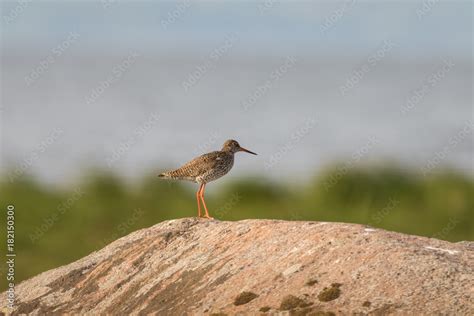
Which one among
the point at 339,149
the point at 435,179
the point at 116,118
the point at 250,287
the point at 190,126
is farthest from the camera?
the point at 116,118

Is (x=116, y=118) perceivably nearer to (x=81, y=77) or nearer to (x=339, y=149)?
(x=339, y=149)

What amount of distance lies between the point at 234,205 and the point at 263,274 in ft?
47.2

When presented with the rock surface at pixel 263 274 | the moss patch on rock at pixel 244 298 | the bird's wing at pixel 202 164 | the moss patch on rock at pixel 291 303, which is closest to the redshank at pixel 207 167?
the bird's wing at pixel 202 164

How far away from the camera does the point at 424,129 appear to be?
63219mm

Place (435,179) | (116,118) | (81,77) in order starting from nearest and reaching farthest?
(435,179) → (116,118) → (81,77)

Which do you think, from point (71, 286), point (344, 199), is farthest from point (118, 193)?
point (71, 286)

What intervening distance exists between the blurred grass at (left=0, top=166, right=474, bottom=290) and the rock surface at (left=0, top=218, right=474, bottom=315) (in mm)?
9778

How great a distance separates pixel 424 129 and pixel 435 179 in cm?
3714

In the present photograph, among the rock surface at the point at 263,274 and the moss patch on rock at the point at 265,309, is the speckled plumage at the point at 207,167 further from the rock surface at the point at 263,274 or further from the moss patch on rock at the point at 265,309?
the moss patch on rock at the point at 265,309

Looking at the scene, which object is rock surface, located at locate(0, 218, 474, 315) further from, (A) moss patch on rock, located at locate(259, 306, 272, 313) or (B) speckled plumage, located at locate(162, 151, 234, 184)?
(B) speckled plumage, located at locate(162, 151, 234, 184)

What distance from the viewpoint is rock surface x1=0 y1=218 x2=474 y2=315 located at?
9.80m

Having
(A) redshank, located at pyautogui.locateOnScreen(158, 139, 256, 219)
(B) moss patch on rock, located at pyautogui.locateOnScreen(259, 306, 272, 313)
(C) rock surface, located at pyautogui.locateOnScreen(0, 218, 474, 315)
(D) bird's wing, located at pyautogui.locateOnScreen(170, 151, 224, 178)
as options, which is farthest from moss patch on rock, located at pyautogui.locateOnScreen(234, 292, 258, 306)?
(D) bird's wing, located at pyautogui.locateOnScreen(170, 151, 224, 178)

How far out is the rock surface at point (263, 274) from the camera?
9797 mm

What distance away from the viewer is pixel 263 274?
34.0 ft
